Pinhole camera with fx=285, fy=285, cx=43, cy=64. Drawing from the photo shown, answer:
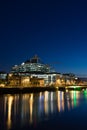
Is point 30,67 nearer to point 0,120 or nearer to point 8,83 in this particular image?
point 8,83

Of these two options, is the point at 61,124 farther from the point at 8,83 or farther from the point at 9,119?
the point at 8,83

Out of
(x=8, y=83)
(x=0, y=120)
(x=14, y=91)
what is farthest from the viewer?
(x=8, y=83)

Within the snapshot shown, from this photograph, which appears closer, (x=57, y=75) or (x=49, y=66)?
(x=57, y=75)

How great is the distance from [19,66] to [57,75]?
19800mm

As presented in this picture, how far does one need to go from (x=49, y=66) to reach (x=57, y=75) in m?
16.3

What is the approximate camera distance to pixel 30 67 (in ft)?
445

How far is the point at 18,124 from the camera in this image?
62.3ft

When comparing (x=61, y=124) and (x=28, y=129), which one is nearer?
(x=28, y=129)

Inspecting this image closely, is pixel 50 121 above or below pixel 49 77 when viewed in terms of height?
below

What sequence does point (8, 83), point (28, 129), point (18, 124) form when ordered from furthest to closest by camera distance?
point (8, 83) < point (18, 124) < point (28, 129)

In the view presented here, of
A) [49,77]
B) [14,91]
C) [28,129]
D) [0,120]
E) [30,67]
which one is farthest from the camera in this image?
[30,67]

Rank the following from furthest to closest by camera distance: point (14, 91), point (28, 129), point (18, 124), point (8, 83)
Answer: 1. point (8, 83)
2. point (14, 91)
3. point (18, 124)
4. point (28, 129)

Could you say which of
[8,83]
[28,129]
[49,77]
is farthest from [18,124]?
[49,77]

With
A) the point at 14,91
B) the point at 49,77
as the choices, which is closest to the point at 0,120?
the point at 14,91
